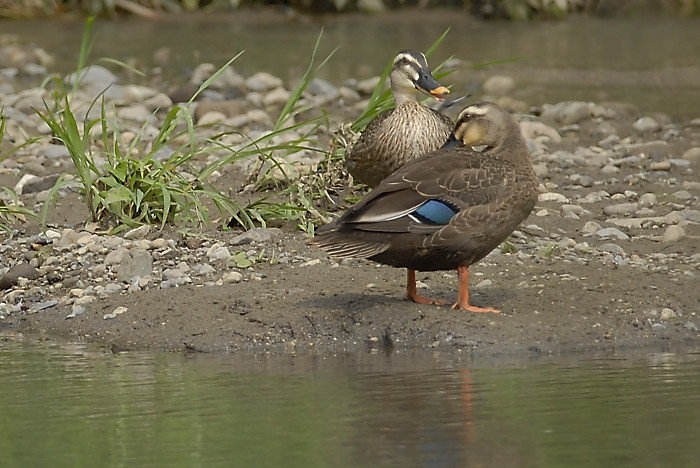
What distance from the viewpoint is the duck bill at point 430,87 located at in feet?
26.7

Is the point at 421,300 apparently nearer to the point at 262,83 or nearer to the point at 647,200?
the point at 647,200

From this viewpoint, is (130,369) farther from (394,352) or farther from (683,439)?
(683,439)

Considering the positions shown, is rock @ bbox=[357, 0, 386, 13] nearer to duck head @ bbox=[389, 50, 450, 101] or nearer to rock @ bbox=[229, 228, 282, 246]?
duck head @ bbox=[389, 50, 450, 101]

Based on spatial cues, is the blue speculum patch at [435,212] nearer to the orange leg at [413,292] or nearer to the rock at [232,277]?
the orange leg at [413,292]

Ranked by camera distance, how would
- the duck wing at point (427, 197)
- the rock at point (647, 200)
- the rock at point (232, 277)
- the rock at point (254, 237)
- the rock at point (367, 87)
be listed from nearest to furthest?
the duck wing at point (427, 197) < the rock at point (232, 277) < the rock at point (254, 237) < the rock at point (647, 200) < the rock at point (367, 87)

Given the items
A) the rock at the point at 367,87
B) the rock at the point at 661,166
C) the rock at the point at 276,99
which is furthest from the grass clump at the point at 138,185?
the rock at the point at 367,87

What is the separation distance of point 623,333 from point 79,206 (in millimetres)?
3964

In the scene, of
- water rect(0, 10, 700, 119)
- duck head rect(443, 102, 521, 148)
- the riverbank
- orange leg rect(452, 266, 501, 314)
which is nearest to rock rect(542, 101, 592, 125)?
water rect(0, 10, 700, 119)

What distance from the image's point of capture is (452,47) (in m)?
17.1

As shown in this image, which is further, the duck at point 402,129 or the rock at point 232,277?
the duck at point 402,129

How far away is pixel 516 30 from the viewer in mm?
18625

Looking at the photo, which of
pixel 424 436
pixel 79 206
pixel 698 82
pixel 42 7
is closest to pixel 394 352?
pixel 424 436

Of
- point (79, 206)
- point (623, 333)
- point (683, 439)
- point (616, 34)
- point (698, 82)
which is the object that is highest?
point (616, 34)

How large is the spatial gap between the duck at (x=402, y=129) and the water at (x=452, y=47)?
5.06 meters
